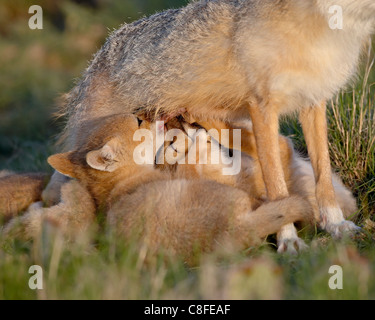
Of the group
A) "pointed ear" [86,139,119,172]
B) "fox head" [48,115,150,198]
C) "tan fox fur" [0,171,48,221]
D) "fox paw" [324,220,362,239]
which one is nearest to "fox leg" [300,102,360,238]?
"fox paw" [324,220,362,239]

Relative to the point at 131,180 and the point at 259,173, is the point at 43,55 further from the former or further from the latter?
the point at 259,173

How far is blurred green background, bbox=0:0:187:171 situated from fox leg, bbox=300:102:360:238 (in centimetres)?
412

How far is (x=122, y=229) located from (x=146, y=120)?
51.6 inches

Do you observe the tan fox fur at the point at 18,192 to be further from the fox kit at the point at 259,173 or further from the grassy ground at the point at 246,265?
the fox kit at the point at 259,173

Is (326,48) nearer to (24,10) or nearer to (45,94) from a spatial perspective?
(45,94)

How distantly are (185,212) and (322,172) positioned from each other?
1.29m

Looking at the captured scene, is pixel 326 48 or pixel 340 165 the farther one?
pixel 340 165

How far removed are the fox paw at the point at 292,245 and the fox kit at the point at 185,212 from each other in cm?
19

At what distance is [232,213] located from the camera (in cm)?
399

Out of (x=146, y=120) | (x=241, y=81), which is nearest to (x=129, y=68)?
(x=146, y=120)

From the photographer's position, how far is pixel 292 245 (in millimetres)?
4215

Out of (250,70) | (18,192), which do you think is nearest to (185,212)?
(250,70)
